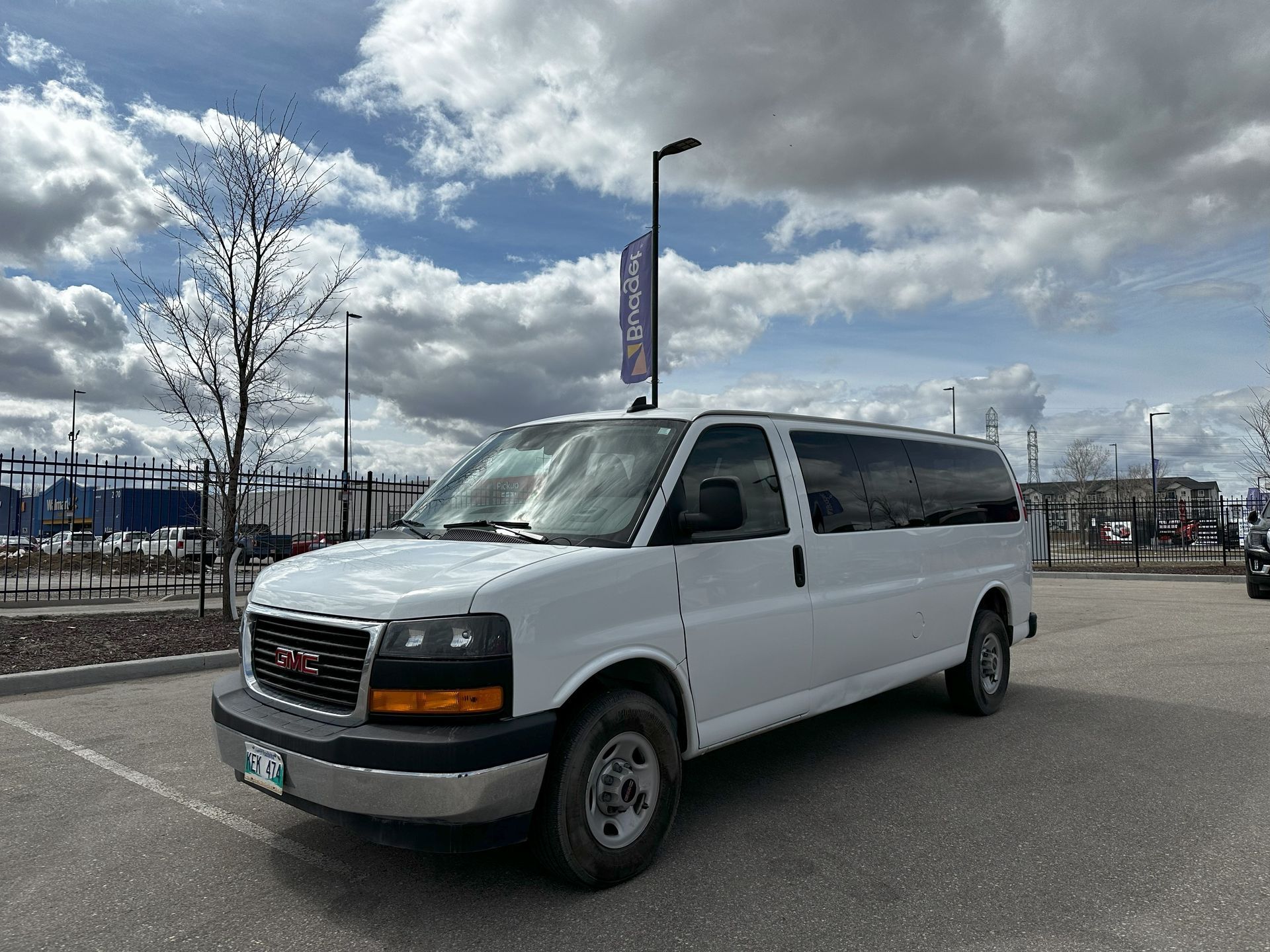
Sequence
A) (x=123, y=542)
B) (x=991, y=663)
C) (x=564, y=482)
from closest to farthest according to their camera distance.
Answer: (x=564, y=482), (x=991, y=663), (x=123, y=542)

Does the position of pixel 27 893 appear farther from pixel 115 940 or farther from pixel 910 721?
pixel 910 721

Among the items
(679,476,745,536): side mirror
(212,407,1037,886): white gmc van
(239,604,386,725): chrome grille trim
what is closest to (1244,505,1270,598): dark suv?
(212,407,1037,886): white gmc van

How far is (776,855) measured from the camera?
12.6ft

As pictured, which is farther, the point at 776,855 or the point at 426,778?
the point at 776,855

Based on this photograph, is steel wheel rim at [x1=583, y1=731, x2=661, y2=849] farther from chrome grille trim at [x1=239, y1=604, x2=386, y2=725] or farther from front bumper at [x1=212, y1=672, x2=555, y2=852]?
chrome grille trim at [x1=239, y1=604, x2=386, y2=725]

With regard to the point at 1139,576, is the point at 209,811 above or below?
above

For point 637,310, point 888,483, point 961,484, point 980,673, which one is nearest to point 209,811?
point 888,483

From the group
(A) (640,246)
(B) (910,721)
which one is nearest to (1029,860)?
(B) (910,721)

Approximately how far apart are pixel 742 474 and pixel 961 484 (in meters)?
2.69

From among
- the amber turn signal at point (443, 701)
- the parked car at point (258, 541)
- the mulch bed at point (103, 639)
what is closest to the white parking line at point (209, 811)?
the amber turn signal at point (443, 701)

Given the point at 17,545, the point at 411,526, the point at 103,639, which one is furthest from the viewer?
the point at 17,545

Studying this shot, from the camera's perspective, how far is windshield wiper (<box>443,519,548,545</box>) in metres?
3.86

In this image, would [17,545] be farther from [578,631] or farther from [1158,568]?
[1158,568]

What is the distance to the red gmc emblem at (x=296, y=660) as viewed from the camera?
11.4 feet
